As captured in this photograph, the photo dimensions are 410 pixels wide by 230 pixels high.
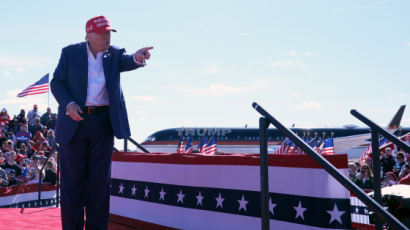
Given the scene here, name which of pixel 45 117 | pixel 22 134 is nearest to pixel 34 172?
pixel 22 134

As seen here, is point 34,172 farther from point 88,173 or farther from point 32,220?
point 88,173

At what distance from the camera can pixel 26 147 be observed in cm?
1450

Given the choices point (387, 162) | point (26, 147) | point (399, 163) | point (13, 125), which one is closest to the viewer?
point (399, 163)

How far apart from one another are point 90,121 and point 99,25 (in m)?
0.69

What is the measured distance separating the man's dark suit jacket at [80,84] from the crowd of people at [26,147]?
5235 millimetres

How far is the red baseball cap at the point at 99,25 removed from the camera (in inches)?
118

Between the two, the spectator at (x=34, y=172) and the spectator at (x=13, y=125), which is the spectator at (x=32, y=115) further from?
the spectator at (x=34, y=172)

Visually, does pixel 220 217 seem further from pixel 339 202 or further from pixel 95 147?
pixel 95 147

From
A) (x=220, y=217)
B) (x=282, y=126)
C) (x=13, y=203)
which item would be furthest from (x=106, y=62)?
(x=13, y=203)

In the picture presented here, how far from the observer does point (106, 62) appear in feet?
10.3

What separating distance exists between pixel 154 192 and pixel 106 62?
6.71 feet

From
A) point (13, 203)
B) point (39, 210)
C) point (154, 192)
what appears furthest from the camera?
point (13, 203)

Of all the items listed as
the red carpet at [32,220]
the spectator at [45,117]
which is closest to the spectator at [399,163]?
the red carpet at [32,220]

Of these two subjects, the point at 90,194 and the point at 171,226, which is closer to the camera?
the point at 90,194
